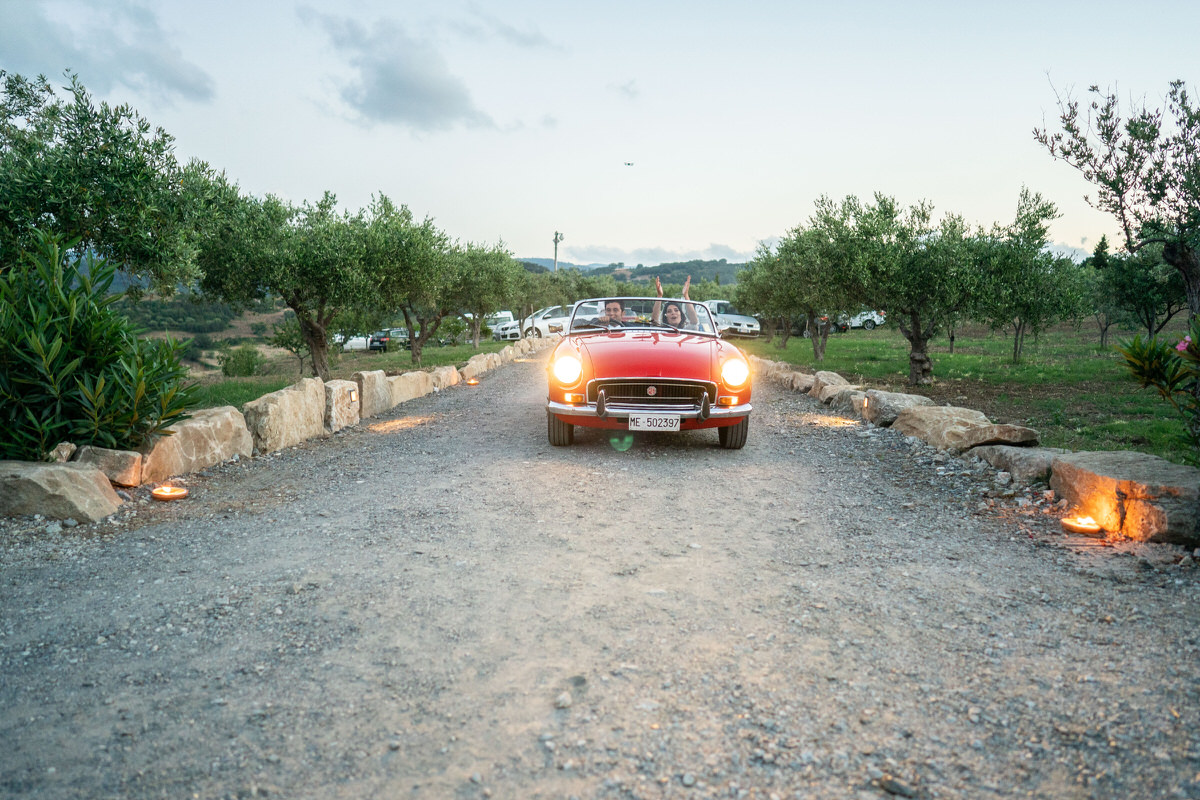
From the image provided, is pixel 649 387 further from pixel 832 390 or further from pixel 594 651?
pixel 832 390

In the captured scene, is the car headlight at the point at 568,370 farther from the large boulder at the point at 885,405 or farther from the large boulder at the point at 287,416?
the large boulder at the point at 885,405

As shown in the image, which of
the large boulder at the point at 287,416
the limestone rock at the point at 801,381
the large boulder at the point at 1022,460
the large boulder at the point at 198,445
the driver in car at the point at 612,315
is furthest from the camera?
the limestone rock at the point at 801,381

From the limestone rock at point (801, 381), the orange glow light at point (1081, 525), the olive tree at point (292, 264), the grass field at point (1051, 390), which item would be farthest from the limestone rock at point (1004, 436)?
the olive tree at point (292, 264)

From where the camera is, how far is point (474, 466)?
22.4 ft

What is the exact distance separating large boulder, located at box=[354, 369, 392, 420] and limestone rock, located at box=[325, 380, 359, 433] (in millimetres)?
501

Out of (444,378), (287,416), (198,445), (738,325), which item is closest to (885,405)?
(287,416)

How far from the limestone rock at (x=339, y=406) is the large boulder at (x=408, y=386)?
6.07ft

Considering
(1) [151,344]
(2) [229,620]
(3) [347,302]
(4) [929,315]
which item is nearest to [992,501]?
(2) [229,620]

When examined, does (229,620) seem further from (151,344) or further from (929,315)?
(929,315)

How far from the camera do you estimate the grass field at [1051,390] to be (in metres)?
7.90

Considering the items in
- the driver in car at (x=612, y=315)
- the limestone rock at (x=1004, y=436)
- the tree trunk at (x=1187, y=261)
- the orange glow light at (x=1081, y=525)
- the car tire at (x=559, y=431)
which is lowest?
the orange glow light at (x=1081, y=525)

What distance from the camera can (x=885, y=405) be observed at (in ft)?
30.2

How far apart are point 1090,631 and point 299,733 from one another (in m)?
3.32

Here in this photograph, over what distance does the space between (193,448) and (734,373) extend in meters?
5.14
